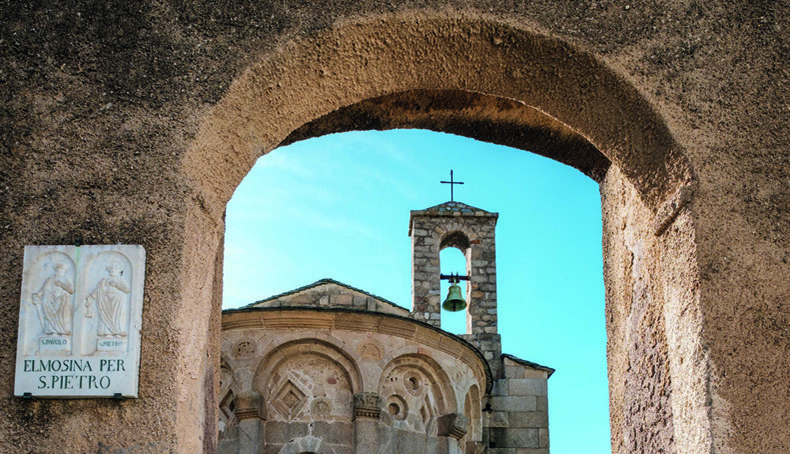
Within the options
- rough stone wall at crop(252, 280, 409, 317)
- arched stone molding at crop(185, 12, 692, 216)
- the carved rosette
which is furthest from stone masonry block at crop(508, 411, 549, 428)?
arched stone molding at crop(185, 12, 692, 216)

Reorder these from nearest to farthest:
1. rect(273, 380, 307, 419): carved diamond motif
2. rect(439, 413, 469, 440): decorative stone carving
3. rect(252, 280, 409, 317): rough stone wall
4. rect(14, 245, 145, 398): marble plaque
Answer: rect(14, 245, 145, 398): marble plaque, rect(273, 380, 307, 419): carved diamond motif, rect(439, 413, 469, 440): decorative stone carving, rect(252, 280, 409, 317): rough stone wall

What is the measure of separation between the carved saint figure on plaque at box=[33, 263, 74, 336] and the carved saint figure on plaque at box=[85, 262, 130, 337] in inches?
2.7

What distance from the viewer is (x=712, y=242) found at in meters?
3.68

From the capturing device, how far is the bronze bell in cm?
1770

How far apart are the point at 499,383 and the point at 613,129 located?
1496cm

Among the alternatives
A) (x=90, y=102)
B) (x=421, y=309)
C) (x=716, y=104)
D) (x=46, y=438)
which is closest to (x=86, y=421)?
(x=46, y=438)

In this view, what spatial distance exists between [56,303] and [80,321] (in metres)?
0.11

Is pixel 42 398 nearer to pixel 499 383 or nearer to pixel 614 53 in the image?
pixel 614 53

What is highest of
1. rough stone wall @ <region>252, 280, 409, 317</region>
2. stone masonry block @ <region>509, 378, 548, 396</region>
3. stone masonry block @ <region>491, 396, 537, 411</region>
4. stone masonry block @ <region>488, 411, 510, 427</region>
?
rough stone wall @ <region>252, 280, 409, 317</region>

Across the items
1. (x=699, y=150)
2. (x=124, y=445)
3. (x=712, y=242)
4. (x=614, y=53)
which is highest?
A: (x=614, y=53)

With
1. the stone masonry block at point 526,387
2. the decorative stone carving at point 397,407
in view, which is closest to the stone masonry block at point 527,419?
the stone masonry block at point 526,387

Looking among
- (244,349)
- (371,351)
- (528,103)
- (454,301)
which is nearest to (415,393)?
(371,351)

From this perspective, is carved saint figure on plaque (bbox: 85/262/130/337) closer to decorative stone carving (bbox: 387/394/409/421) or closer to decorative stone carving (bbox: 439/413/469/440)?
decorative stone carving (bbox: 387/394/409/421)

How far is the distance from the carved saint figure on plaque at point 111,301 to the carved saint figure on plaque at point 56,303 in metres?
0.07
